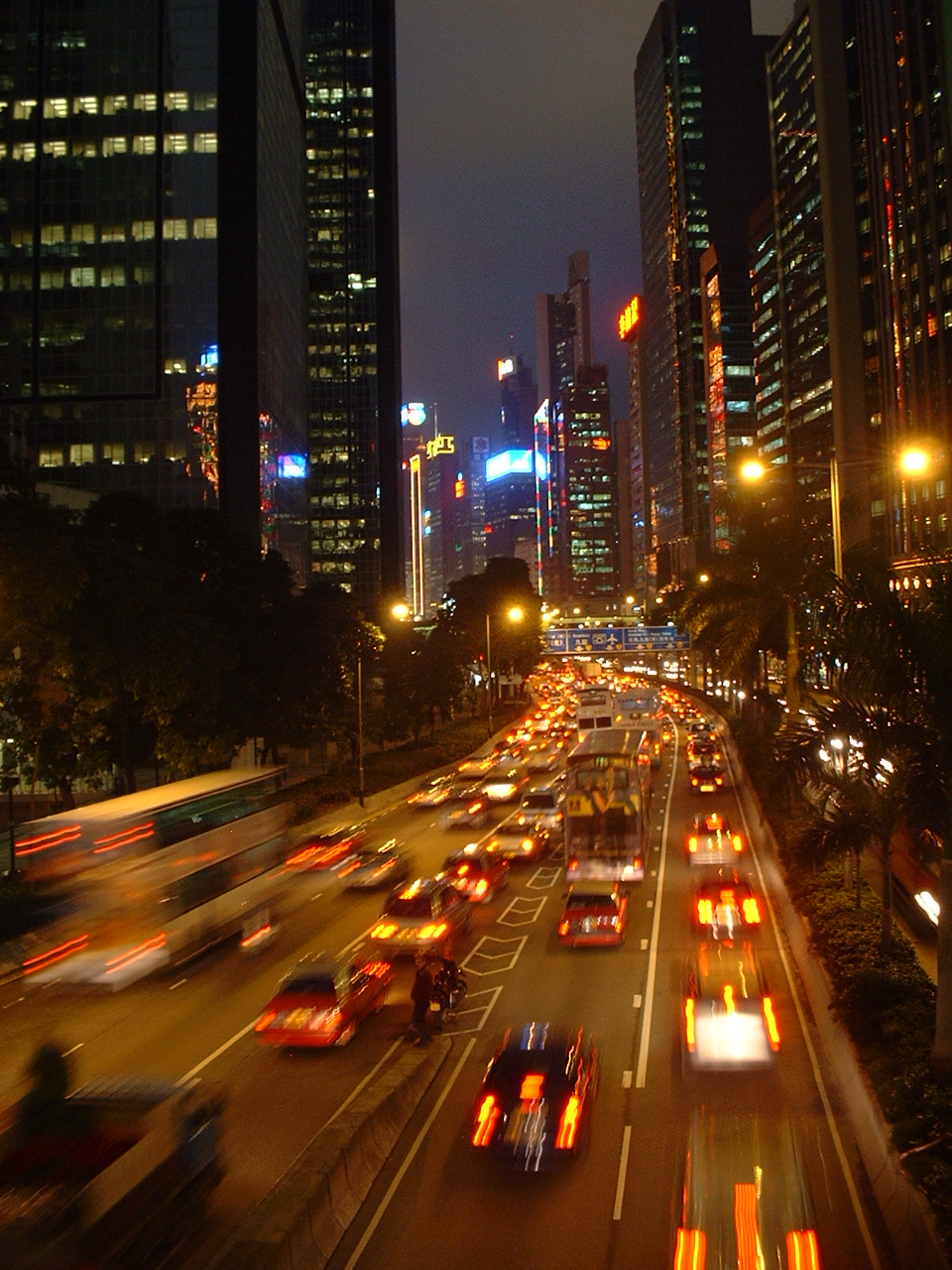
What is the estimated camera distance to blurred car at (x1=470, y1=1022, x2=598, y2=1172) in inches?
445

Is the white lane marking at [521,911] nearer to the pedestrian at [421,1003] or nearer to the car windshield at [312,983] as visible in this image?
the pedestrian at [421,1003]

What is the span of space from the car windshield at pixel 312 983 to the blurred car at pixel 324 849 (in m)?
13.0

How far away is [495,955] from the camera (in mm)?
21578

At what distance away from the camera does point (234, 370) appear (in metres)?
79.9

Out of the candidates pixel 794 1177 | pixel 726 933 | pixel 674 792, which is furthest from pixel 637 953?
pixel 674 792

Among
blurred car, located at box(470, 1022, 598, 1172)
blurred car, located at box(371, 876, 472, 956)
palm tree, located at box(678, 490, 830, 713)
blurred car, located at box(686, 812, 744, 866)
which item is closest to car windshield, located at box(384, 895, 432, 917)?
blurred car, located at box(371, 876, 472, 956)

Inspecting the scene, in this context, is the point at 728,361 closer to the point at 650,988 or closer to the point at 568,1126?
the point at 650,988

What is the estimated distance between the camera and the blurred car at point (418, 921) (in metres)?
20.8

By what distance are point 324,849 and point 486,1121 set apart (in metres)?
20.9

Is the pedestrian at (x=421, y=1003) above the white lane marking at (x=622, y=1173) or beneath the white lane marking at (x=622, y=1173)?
above

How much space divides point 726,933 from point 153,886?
40.2 feet

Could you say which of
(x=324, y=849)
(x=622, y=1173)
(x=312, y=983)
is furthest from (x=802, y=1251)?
(x=324, y=849)

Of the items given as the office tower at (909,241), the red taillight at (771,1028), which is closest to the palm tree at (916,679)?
the red taillight at (771,1028)

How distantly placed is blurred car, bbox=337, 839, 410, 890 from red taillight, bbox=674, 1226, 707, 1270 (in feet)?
62.7
